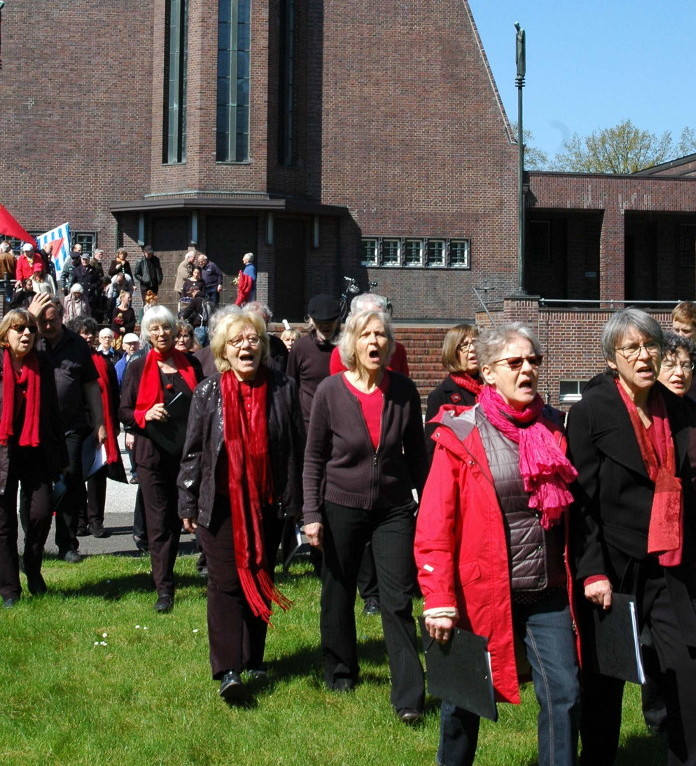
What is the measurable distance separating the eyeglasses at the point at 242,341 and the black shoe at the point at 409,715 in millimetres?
2064

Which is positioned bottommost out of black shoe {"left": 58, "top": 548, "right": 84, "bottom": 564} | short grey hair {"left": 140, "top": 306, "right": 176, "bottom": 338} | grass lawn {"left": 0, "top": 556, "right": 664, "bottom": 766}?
grass lawn {"left": 0, "top": 556, "right": 664, "bottom": 766}

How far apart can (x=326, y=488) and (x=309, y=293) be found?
98.1 ft

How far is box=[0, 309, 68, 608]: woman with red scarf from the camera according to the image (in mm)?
8523

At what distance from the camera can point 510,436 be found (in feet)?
15.5

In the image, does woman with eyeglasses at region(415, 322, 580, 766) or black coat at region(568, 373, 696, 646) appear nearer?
woman with eyeglasses at region(415, 322, 580, 766)

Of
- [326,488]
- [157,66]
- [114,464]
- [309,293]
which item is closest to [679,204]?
[309,293]

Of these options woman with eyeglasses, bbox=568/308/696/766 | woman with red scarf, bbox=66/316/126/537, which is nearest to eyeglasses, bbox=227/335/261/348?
woman with eyeglasses, bbox=568/308/696/766

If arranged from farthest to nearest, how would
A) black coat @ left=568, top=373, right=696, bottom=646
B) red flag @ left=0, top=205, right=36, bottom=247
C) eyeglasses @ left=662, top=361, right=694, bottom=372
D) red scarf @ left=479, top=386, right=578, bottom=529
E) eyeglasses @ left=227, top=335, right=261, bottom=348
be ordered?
red flag @ left=0, top=205, right=36, bottom=247, eyeglasses @ left=227, top=335, right=261, bottom=348, eyeglasses @ left=662, top=361, right=694, bottom=372, black coat @ left=568, top=373, right=696, bottom=646, red scarf @ left=479, top=386, right=578, bottom=529

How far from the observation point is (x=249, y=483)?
6539mm

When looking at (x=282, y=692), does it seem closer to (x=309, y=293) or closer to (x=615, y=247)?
(x=309, y=293)

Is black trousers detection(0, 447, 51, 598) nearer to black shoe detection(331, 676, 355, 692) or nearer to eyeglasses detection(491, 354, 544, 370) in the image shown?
black shoe detection(331, 676, 355, 692)

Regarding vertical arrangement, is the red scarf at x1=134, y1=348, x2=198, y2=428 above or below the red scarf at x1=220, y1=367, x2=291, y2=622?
above

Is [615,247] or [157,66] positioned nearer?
[157,66]

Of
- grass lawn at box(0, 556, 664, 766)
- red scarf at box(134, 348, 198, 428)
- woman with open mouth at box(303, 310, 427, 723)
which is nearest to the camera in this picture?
grass lawn at box(0, 556, 664, 766)
